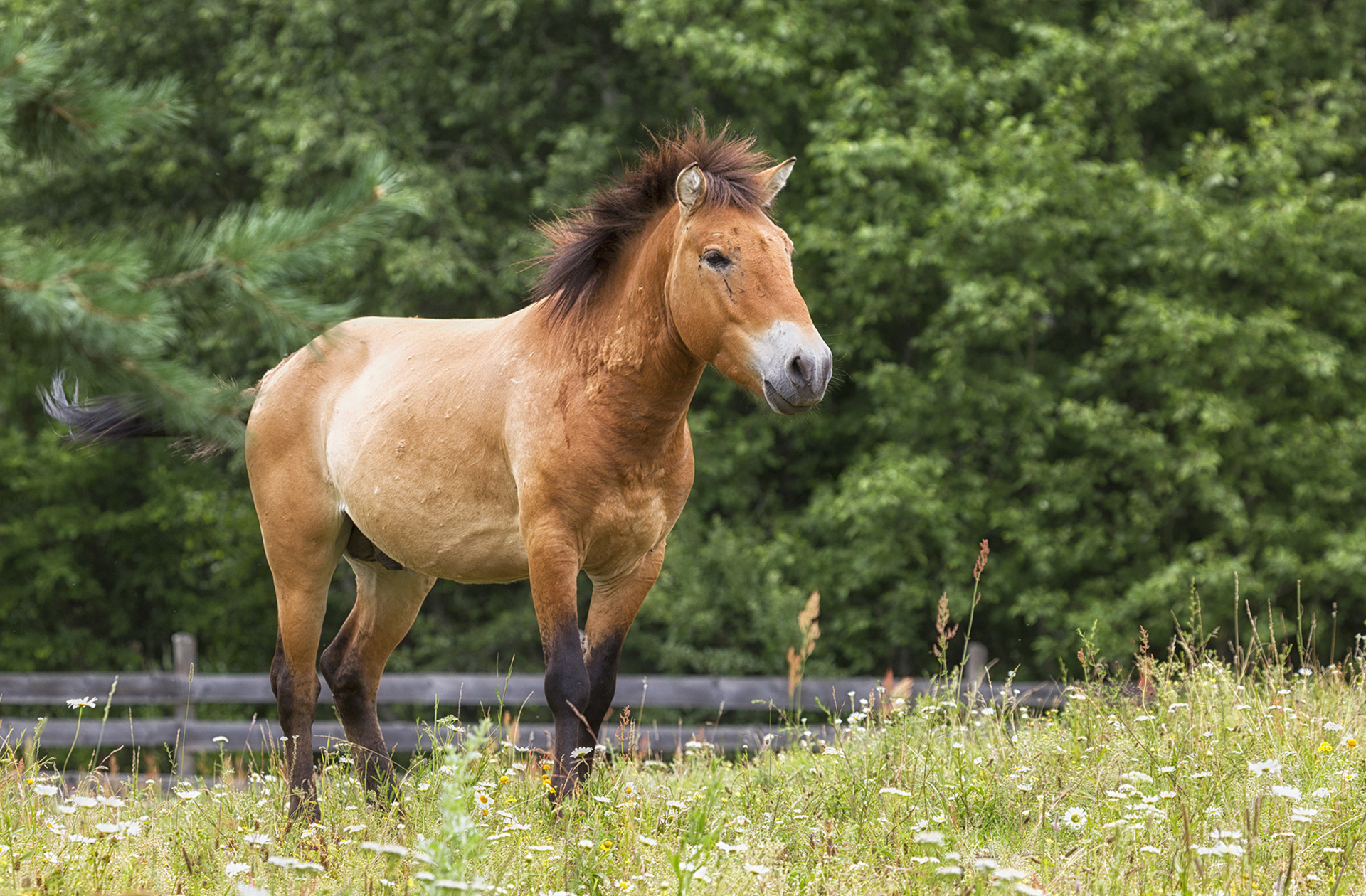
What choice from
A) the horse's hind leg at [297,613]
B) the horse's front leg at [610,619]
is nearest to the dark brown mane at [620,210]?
the horse's front leg at [610,619]

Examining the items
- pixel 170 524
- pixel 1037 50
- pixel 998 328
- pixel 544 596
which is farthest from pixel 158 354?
pixel 170 524

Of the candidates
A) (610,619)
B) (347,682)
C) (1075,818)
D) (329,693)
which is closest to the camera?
(1075,818)

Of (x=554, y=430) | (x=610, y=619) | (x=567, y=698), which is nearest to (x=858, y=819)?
(x=567, y=698)

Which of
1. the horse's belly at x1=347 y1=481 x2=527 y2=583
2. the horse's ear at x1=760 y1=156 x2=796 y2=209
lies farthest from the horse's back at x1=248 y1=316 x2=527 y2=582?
the horse's ear at x1=760 y1=156 x2=796 y2=209

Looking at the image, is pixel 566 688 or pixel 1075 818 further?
pixel 566 688

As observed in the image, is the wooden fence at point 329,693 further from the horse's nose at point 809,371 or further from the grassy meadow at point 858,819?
the horse's nose at point 809,371

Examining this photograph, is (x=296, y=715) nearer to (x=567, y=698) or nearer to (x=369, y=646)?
(x=369, y=646)

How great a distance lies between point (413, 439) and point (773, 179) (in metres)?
1.55

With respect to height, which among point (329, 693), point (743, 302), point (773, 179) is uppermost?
point (773, 179)

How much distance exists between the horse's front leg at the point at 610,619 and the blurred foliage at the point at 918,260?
7.62 m

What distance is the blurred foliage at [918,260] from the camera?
12.1 m

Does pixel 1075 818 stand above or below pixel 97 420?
below

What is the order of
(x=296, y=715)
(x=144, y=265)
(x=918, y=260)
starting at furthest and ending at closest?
(x=918, y=260) < (x=296, y=715) < (x=144, y=265)

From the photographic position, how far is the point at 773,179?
406 cm
